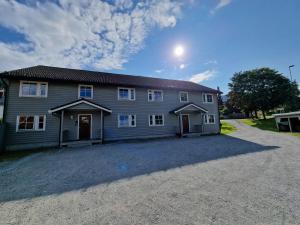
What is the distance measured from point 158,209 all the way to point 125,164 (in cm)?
372

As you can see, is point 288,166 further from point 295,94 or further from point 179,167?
point 295,94

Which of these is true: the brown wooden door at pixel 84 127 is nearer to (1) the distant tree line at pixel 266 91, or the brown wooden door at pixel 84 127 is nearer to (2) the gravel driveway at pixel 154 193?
(2) the gravel driveway at pixel 154 193

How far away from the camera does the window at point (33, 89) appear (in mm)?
11609

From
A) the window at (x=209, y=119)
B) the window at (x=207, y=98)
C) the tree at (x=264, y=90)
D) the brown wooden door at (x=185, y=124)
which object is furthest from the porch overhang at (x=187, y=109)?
the tree at (x=264, y=90)

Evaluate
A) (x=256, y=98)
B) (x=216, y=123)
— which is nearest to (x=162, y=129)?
(x=216, y=123)

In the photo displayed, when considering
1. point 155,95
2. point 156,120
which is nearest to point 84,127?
Answer: point 156,120

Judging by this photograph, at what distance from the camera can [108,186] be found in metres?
4.59

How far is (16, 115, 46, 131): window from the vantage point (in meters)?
11.3

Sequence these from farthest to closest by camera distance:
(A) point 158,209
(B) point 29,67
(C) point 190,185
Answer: (B) point 29,67 → (C) point 190,185 → (A) point 158,209

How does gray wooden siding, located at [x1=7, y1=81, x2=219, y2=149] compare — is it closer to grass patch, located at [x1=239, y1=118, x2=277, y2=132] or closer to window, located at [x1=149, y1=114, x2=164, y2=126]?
window, located at [x1=149, y1=114, x2=164, y2=126]

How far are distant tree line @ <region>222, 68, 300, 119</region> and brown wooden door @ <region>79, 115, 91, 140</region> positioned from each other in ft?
103

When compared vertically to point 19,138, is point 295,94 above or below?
above

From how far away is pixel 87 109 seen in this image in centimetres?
1248

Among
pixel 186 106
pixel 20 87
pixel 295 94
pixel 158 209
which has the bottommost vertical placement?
pixel 158 209
